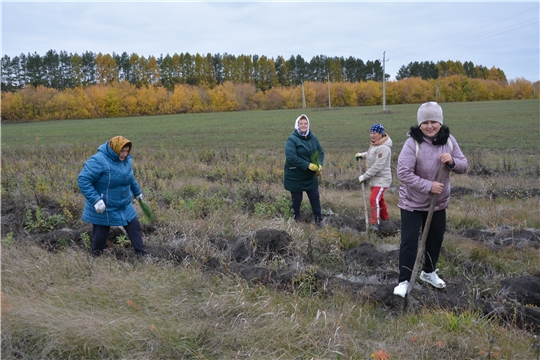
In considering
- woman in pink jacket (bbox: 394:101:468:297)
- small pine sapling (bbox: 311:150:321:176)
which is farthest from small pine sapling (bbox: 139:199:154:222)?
woman in pink jacket (bbox: 394:101:468:297)

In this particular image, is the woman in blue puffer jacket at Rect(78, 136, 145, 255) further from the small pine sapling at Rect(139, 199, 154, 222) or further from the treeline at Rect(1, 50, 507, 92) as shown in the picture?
the treeline at Rect(1, 50, 507, 92)

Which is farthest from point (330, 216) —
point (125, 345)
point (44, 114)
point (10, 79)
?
point (10, 79)

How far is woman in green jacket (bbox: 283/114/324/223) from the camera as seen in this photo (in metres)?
6.38

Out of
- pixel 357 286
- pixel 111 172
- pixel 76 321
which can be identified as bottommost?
pixel 357 286

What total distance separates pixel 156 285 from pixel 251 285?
0.91 m

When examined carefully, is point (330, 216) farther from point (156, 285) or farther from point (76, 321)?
point (76, 321)

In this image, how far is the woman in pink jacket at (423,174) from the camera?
3.81 meters

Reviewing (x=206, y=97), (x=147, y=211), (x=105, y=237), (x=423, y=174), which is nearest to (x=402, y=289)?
(x=423, y=174)

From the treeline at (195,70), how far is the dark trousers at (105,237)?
8998 cm

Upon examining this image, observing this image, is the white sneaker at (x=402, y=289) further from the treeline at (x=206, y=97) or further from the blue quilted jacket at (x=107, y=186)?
the treeline at (x=206, y=97)

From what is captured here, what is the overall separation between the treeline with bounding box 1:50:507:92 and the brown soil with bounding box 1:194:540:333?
295ft

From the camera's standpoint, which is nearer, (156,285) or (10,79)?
(156,285)

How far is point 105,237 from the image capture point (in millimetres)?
4934

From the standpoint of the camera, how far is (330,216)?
7.14 m
